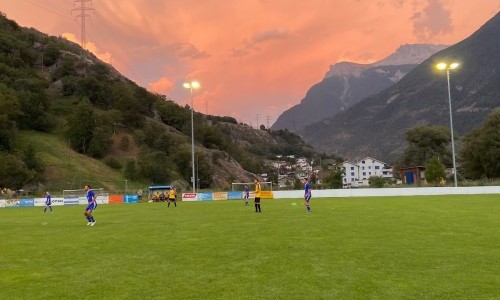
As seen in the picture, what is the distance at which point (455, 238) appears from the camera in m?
14.2

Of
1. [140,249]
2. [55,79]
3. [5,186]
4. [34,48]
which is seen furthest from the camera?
[34,48]

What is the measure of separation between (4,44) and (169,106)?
52.2m

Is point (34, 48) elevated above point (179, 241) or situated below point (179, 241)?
above

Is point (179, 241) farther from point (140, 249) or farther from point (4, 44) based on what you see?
point (4, 44)

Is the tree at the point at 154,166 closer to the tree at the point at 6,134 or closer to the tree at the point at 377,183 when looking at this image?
the tree at the point at 6,134

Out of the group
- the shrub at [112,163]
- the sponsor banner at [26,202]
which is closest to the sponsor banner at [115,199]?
the sponsor banner at [26,202]

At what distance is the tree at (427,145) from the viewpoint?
11450 cm

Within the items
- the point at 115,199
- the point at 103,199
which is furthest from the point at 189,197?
the point at 103,199

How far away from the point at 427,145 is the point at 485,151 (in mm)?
32471

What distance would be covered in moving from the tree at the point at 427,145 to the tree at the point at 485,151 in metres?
23.0

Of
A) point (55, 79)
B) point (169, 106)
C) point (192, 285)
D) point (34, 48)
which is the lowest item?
point (192, 285)

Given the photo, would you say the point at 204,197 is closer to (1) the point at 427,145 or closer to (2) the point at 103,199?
(2) the point at 103,199

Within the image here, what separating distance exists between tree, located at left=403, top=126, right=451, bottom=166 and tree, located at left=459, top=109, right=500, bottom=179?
75.5 ft

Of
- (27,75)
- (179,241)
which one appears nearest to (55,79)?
(27,75)
